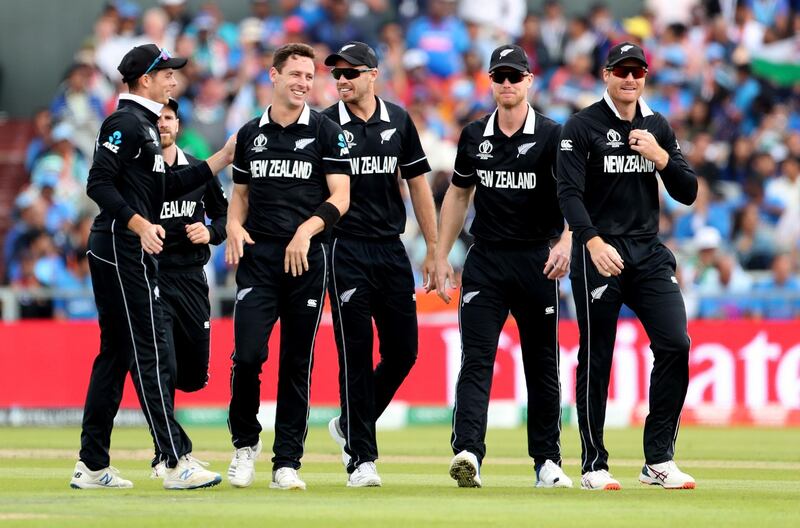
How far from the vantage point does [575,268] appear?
1064cm

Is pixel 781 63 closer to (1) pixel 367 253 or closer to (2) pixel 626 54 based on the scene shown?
(2) pixel 626 54

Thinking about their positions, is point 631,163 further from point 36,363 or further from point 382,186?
point 36,363

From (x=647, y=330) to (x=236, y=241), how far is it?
276 cm

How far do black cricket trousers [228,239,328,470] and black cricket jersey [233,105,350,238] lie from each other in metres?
0.16

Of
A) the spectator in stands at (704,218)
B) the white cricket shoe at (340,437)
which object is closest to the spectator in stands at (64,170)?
the spectator in stands at (704,218)

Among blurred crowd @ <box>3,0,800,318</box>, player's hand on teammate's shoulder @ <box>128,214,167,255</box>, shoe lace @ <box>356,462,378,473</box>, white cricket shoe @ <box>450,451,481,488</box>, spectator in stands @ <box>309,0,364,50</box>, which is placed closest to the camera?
player's hand on teammate's shoulder @ <box>128,214,167,255</box>

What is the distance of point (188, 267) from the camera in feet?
40.3

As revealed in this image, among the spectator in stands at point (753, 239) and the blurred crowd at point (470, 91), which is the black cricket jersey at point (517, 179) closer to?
the blurred crowd at point (470, 91)

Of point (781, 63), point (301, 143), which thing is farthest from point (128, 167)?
point (781, 63)

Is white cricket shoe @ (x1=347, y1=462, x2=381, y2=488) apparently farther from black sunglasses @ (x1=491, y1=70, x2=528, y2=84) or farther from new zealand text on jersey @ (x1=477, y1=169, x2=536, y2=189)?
black sunglasses @ (x1=491, y1=70, x2=528, y2=84)

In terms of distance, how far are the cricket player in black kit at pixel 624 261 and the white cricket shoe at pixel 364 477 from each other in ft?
4.63

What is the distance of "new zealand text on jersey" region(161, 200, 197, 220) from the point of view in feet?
39.7

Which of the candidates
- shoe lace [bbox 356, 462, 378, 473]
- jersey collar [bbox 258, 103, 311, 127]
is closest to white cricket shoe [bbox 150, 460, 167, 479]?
shoe lace [bbox 356, 462, 378, 473]

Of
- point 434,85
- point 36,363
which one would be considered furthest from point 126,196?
point 434,85
